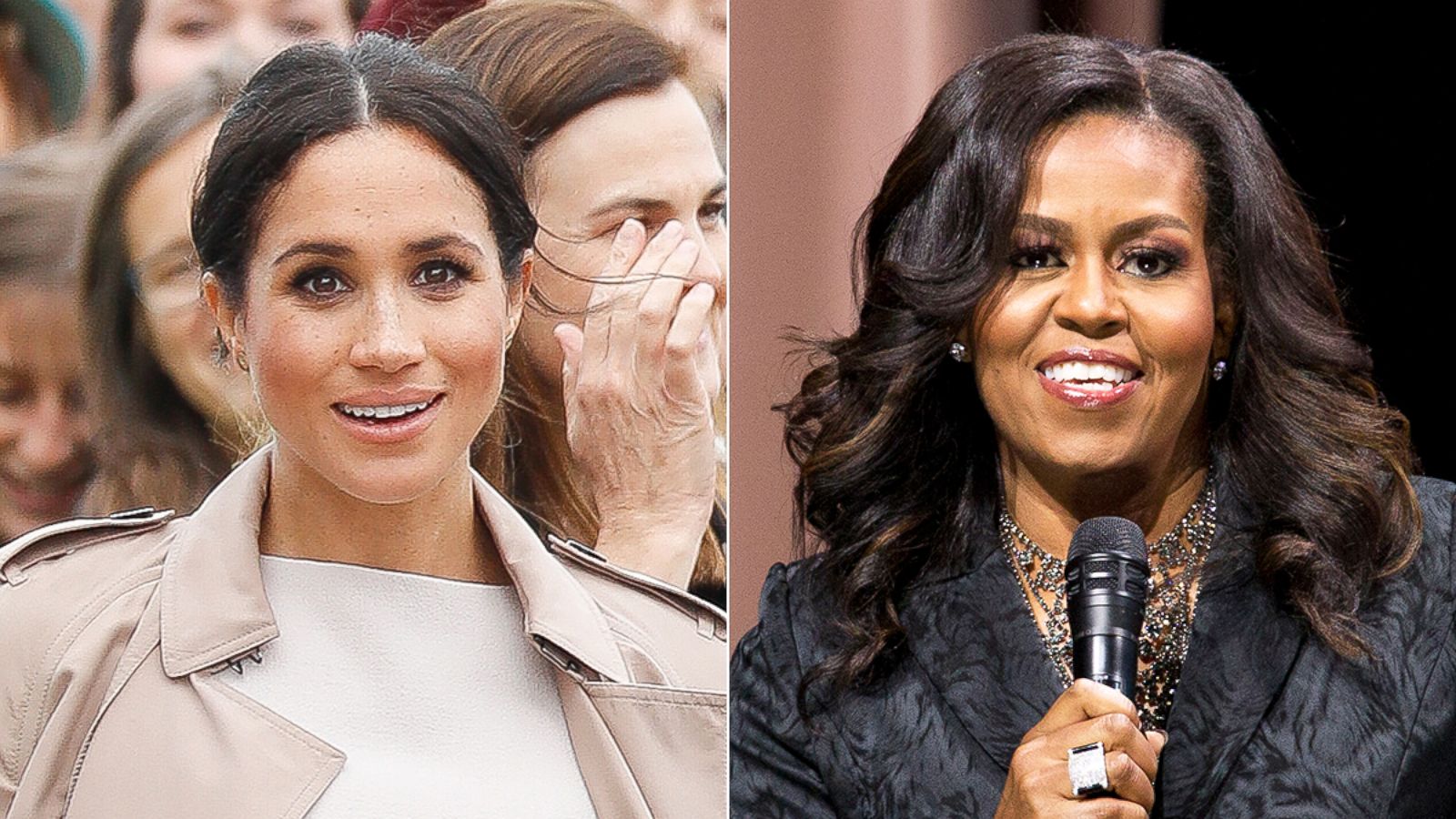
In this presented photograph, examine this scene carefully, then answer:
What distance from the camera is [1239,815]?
1547 millimetres

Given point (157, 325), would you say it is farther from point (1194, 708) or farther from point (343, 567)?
point (1194, 708)

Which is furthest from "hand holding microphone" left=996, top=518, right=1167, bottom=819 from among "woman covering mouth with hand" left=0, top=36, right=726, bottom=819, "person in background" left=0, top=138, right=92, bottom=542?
"person in background" left=0, top=138, right=92, bottom=542

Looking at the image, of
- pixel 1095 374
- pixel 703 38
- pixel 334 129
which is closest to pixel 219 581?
pixel 334 129

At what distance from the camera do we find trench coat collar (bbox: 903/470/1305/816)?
1.58 m

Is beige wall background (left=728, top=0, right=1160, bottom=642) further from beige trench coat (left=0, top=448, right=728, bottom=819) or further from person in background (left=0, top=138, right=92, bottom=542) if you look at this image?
person in background (left=0, top=138, right=92, bottom=542)

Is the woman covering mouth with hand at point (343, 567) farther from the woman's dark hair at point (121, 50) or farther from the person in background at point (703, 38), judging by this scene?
the person in background at point (703, 38)

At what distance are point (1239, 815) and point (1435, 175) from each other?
801 millimetres

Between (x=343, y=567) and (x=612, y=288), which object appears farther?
(x=612, y=288)

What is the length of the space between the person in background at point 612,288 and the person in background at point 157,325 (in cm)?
22

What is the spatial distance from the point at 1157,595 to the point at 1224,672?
9 centimetres

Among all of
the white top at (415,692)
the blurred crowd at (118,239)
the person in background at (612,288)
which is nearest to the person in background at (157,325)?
the blurred crowd at (118,239)

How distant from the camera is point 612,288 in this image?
1703 millimetres

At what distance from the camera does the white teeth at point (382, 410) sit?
5.22ft

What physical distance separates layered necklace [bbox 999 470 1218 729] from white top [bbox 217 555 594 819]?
0.43 metres
